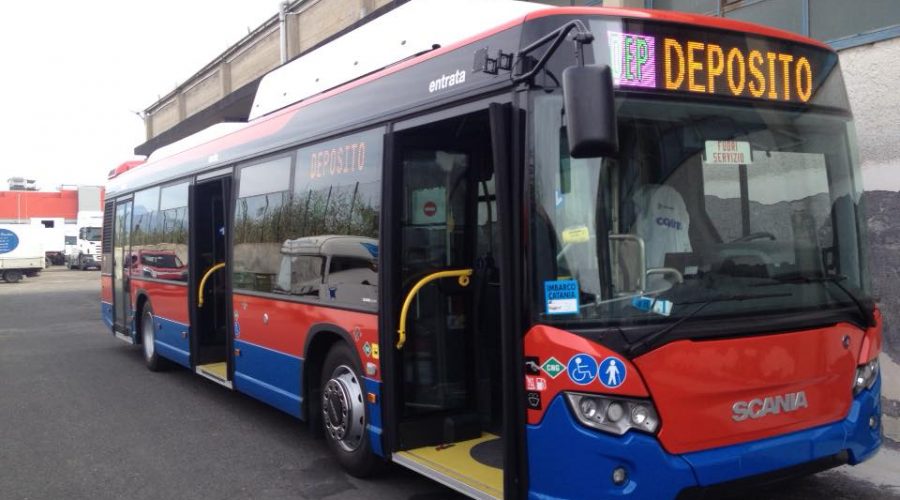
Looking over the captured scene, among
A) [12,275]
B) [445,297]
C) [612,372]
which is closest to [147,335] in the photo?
[445,297]

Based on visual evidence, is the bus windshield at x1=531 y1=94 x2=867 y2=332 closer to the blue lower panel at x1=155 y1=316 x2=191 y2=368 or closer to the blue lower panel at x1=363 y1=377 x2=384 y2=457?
the blue lower panel at x1=363 y1=377 x2=384 y2=457

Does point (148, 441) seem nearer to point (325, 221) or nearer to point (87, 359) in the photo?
point (325, 221)

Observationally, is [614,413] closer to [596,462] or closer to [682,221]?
[596,462]

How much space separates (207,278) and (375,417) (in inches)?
164

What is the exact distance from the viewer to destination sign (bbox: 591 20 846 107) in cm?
370

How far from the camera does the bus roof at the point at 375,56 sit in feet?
13.0

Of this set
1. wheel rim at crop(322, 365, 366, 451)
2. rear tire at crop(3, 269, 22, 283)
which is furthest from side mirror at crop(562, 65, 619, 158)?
rear tire at crop(3, 269, 22, 283)

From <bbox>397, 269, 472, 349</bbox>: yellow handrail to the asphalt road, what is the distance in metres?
1.20

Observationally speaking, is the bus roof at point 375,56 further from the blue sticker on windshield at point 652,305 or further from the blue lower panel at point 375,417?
the blue lower panel at point 375,417

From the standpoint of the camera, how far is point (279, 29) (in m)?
17.8

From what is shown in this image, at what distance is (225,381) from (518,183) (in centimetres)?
508

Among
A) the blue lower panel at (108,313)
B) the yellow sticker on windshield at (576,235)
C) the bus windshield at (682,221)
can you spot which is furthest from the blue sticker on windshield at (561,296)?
the blue lower panel at (108,313)

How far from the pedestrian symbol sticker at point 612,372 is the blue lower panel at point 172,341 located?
6.37 meters

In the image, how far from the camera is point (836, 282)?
162 inches
